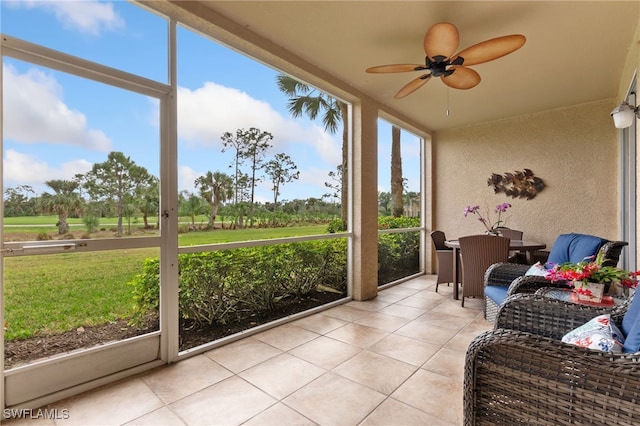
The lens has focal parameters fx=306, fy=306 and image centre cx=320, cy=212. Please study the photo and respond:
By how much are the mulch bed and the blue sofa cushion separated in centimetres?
215

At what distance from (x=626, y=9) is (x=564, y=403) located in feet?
9.88

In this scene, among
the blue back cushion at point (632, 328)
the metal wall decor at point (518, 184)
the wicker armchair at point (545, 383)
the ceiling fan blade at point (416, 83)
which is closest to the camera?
the wicker armchair at point (545, 383)

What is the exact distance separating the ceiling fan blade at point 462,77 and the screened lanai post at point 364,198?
1.39 meters

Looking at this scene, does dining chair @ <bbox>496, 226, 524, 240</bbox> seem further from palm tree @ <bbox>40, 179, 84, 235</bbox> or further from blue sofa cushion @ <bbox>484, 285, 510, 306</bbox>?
palm tree @ <bbox>40, 179, 84, 235</bbox>

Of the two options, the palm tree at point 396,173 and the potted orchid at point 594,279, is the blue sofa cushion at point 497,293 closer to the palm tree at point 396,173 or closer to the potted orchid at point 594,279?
the potted orchid at point 594,279

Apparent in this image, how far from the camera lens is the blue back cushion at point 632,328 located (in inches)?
42.5

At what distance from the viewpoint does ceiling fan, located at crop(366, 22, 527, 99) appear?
2.13m

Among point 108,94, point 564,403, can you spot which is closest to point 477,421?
point 564,403

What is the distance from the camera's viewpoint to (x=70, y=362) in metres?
1.96

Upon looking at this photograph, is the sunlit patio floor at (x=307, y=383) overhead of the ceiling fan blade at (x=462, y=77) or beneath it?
beneath

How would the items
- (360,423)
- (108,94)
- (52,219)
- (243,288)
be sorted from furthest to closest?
(243,288), (108,94), (52,219), (360,423)

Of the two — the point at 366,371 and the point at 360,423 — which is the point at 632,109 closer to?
the point at 366,371

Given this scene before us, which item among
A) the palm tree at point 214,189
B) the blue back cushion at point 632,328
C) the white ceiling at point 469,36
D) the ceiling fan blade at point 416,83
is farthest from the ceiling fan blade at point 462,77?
the palm tree at point 214,189

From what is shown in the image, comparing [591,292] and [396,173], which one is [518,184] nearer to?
[396,173]
